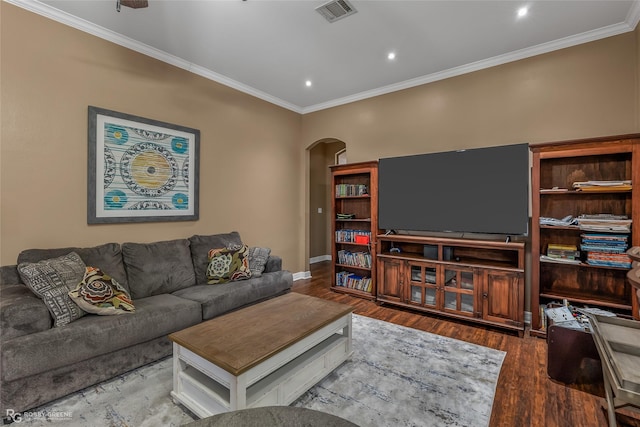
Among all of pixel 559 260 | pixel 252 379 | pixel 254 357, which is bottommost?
pixel 252 379

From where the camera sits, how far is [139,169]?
10.2 feet

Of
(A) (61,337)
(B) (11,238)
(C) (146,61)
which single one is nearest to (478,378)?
(A) (61,337)

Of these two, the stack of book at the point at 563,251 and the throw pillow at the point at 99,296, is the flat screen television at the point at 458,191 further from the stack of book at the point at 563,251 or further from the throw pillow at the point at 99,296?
the throw pillow at the point at 99,296

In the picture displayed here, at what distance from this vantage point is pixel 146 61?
10.4 ft

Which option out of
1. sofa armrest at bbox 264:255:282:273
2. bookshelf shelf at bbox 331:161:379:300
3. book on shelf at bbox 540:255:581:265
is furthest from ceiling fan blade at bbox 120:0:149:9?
book on shelf at bbox 540:255:581:265

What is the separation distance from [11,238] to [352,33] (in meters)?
3.55

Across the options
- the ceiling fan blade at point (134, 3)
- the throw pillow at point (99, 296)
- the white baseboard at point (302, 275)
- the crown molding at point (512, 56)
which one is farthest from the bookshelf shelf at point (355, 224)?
the ceiling fan blade at point (134, 3)

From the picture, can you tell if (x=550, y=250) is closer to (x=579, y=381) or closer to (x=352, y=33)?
(x=579, y=381)

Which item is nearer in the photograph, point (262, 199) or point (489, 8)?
point (489, 8)

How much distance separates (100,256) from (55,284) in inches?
22.7

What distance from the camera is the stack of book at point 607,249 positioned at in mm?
2541

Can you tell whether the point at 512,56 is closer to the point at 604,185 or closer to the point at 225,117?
the point at 604,185

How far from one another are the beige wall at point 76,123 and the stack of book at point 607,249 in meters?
3.94

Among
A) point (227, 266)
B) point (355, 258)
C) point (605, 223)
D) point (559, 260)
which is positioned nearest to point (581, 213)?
point (605, 223)
